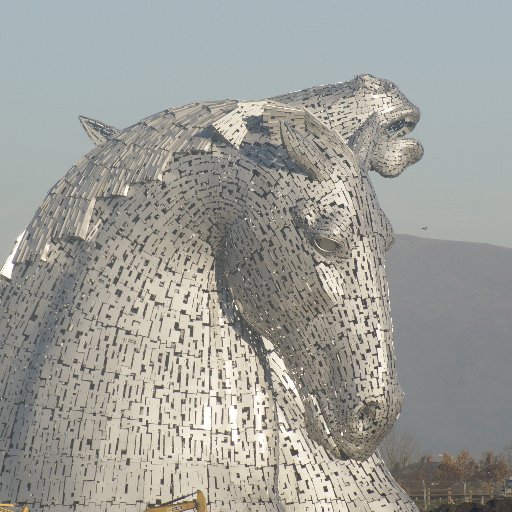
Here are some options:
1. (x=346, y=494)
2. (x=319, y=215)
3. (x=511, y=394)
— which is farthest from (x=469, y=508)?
(x=511, y=394)

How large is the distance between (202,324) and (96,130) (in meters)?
1.62

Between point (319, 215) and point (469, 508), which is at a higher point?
point (469, 508)

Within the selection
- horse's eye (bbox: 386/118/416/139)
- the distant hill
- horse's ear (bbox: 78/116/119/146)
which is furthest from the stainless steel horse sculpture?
the distant hill

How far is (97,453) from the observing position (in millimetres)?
5387

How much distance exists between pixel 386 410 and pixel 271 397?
2.07 ft

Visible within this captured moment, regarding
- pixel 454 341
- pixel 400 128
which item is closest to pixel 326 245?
pixel 400 128

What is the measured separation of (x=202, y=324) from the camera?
18.5 feet

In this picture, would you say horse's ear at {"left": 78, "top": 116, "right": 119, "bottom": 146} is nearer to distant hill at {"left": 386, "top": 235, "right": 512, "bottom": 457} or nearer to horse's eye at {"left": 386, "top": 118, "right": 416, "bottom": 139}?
horse's eye at {"left": 386, "top": 118, "right": 416, "bottom": 139}

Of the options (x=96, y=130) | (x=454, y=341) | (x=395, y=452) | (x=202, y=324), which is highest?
(x=454, y=341)

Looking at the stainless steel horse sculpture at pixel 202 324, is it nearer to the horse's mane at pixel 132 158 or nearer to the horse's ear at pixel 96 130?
the horse's mane at pixel 132 158

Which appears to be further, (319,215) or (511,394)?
(511,394)

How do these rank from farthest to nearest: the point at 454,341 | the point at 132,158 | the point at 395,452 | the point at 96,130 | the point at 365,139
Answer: the point at 454,341, the point at 395,452, the point at 96,130, the point at 365,139, the point at 132,158

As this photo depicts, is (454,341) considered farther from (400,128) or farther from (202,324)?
(202,324)

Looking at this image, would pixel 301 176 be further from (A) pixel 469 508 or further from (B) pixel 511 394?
(B) pixel 511 394
